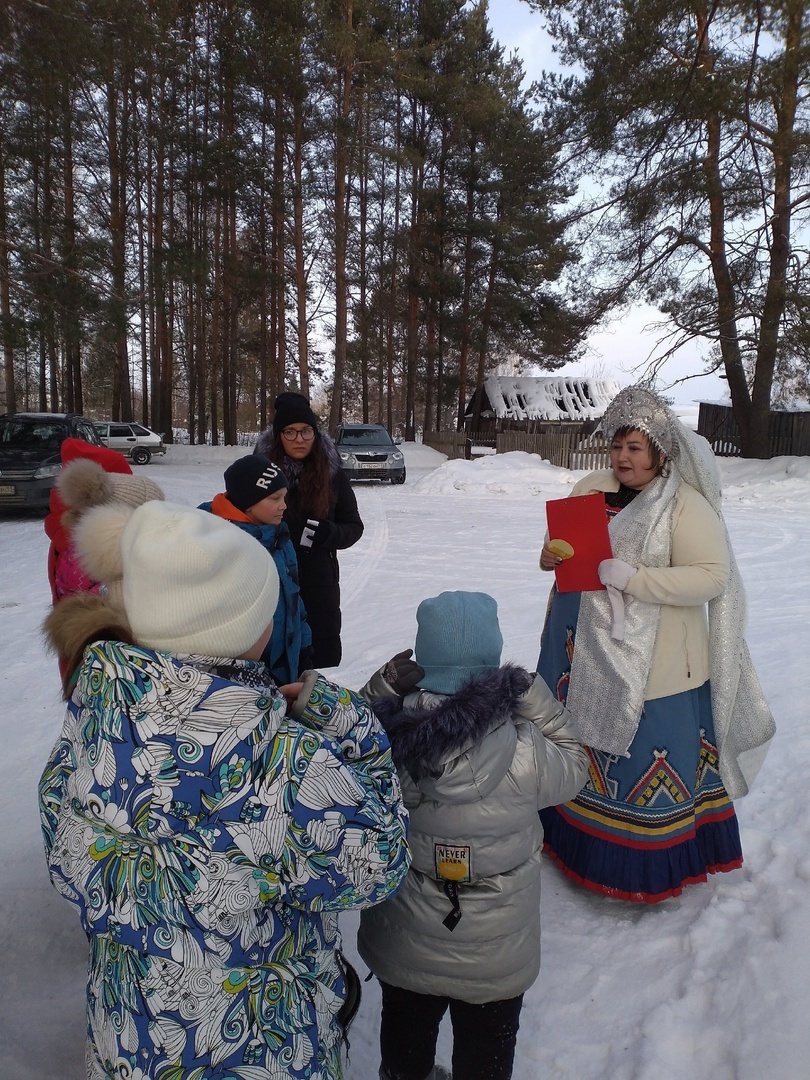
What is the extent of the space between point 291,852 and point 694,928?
6.40ft

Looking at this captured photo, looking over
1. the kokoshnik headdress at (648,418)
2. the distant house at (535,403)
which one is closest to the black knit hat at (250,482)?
the kokoshnik headdress at (648,418)

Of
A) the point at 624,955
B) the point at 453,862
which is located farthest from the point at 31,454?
the point at 453,862

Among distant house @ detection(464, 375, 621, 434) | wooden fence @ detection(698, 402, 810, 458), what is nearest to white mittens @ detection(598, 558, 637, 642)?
wooden fence @ detection(698, 402, 810, 458)

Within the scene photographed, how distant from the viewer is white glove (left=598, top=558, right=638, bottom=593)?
2.65 m

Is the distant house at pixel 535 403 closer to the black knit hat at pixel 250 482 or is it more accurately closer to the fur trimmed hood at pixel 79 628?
the black knit hat at pixel 250 482

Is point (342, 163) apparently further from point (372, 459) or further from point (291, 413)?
point (291, 413)

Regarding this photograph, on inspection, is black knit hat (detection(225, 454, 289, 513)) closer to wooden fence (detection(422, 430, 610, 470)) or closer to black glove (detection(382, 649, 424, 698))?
black glove (detection(382, 649, 424, 698))

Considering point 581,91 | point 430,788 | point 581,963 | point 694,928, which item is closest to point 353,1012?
point 430,788

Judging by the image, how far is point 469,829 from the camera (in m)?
1.71

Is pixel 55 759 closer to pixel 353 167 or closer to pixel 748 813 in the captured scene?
pixel 748 813

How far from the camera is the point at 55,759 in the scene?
147 centimetres

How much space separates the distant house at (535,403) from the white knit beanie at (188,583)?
2910cm

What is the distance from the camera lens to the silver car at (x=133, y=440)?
941 inches

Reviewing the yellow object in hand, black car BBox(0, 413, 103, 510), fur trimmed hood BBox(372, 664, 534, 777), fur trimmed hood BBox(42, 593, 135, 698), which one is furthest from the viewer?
black car BBox(0, 413, 103, 510)
